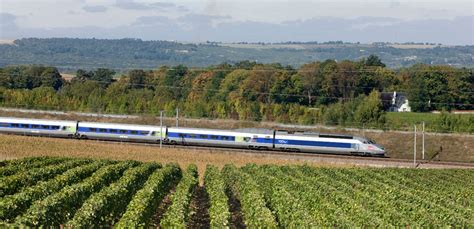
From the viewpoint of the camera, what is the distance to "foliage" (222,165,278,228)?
23.5 metres

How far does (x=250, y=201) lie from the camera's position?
1103 inches

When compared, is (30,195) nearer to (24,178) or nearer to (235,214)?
(24,178)

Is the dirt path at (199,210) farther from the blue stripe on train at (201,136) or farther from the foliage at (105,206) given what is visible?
the blue stripe on train at (201,136)

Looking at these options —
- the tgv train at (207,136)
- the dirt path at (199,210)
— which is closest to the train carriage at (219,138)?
the tgv train at (207,136)

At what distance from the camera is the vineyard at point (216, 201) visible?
945 inches

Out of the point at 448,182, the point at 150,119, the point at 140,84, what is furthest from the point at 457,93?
the point at 448,182

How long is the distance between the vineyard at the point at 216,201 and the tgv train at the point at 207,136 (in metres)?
22.6

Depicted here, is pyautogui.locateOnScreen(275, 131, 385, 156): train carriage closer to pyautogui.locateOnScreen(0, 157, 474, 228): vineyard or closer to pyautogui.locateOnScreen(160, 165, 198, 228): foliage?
pyautogui.locateOnScreen(0, 157, 474, 228): vineyard

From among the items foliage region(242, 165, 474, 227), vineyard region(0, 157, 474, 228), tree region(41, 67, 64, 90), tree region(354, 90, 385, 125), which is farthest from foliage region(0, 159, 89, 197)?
tree region(41, 67, 64, 90)

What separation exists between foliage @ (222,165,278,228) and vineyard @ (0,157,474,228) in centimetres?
4

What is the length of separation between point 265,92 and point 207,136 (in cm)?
5562

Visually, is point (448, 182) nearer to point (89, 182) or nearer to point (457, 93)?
point (89, 182)

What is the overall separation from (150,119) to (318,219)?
70.6m

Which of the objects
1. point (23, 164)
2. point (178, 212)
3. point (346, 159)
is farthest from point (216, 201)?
point (346, 159)
